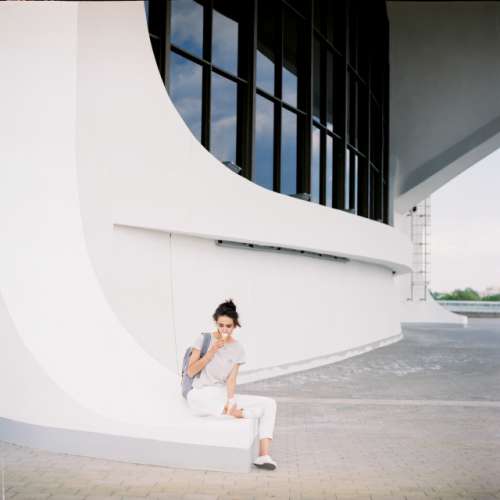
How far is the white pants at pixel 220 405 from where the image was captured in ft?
19.1

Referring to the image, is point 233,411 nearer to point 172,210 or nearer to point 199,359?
point 199,359

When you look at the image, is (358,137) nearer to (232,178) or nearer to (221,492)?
(232,178)

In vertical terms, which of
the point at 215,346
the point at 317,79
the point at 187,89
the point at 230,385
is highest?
the point at 317,79

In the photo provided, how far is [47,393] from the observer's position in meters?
6.34

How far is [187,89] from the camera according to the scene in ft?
41.6

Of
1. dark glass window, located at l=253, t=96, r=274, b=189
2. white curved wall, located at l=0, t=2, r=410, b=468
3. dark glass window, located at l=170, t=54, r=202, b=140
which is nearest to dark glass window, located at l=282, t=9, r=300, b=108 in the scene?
dark glass window, located at l=253, t=96, r=274, b=189

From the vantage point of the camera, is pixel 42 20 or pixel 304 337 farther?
pixel 304 337

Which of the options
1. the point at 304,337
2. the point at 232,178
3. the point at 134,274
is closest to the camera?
the point at 134,274

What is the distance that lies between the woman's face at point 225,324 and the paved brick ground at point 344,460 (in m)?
1.16

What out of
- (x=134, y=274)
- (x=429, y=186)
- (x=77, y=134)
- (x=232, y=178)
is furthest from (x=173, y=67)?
(x=429, y=186)

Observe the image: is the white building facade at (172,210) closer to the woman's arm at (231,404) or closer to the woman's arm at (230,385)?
the woman's arm at (231,404)

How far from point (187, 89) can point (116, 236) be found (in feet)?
14.7

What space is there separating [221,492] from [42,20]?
4.73 m

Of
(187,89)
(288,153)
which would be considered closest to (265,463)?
(187,89)
